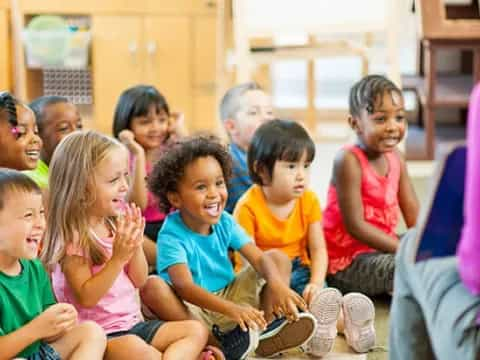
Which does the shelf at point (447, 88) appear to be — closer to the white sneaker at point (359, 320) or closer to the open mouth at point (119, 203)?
the white sneaker at point (359, 320)

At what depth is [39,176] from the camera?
227 cm

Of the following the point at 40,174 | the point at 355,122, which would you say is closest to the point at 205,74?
the point at 355,122

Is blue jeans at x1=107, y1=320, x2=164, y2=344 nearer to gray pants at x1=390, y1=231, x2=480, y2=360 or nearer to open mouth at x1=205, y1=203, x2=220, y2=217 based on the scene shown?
open mouth at x1=205, y1=203, x2=220, y2=217

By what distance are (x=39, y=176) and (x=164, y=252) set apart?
43 centimetres

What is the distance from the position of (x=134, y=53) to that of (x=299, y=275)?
7.31ft

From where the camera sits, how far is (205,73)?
14.2 ft

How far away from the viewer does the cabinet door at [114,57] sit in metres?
4.29

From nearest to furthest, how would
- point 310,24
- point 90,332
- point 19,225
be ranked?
1. point 19,225
2. point 90,332
3. point 310,24

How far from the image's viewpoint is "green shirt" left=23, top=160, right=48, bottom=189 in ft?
7.29

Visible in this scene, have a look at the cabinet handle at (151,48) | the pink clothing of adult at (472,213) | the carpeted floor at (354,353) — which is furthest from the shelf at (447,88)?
the pink clothing of adult at (472,213)

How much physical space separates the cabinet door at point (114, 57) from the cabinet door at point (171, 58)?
45mm

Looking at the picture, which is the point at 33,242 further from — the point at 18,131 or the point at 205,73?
the point at 205,73

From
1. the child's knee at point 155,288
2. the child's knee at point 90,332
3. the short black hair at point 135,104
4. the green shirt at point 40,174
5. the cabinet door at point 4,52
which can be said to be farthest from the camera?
the cabinet door at point 4,52

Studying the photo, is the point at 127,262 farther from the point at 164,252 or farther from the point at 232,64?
the point at 232,64
